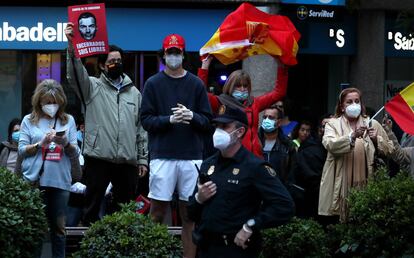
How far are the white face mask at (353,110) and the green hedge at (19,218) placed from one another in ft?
10.9

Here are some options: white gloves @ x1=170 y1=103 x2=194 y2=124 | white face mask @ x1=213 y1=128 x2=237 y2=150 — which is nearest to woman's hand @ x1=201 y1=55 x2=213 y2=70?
white gloves @ x1=170 y1=103 x2=194 y2=124

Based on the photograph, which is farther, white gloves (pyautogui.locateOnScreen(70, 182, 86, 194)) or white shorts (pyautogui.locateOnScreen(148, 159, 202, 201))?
white gloves (pyautogui.locateOnScreen(70, 182, 86, 194))

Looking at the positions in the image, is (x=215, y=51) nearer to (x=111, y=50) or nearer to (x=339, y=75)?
(x=111, y=50)

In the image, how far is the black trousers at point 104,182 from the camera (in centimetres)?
1020

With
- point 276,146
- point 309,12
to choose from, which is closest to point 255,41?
point 276,146

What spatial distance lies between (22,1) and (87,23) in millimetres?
5740

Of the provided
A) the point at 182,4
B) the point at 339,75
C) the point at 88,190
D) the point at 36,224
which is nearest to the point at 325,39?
the point at 339,75

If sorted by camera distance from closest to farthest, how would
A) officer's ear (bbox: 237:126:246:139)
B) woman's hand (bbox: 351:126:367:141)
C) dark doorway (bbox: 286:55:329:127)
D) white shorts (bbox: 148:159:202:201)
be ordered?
officer's ear (bbox: 237:126:246:139), white shorts (bbox: 148:159:202:201), woman's hand (bbox: 351:126:367:141), dark doorway (bbox: 286:55:329:127)

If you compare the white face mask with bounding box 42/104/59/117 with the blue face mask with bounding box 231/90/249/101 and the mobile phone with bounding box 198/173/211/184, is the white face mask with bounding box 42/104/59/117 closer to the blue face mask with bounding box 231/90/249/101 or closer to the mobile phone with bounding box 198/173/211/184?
the blue face mask with bounding box 231/90/249/101

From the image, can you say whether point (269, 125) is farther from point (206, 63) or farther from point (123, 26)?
point (123, 26)

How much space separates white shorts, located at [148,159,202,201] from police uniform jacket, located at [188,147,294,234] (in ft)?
7.09

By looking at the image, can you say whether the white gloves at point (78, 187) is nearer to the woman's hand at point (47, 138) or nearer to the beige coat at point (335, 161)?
the woman's hand at point (47, 138)

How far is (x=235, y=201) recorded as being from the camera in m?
7.08

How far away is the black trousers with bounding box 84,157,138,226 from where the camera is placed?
1020 centimetres
